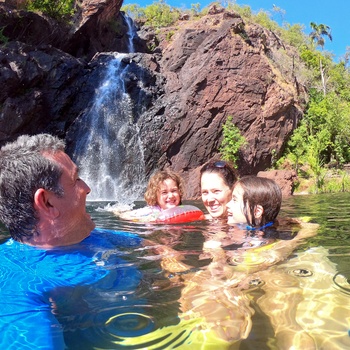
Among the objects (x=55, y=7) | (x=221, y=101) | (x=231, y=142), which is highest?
(x=55, y=7)

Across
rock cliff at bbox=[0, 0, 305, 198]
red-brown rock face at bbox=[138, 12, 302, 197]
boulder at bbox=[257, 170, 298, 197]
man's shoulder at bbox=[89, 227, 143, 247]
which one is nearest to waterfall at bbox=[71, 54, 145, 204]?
rock cliff at bbox=[0, 0, 305, 198]

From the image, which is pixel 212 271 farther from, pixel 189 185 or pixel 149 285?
pixel 189 185

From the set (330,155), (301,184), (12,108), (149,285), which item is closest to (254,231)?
(149,285)

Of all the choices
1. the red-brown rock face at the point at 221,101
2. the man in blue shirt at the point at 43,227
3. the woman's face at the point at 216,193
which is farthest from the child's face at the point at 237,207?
the red-brown rock face at the point at 221,101

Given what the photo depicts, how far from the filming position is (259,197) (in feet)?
12.0

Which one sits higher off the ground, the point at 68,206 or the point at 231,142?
the point at 231,142

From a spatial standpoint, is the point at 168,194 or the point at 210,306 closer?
the point at 210,306

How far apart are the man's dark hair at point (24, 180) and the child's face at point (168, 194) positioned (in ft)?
10.9

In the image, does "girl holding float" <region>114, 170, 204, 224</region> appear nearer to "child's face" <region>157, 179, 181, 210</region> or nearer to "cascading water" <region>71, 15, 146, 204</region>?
"child's face" <region>157, 179, 181, 210</region>

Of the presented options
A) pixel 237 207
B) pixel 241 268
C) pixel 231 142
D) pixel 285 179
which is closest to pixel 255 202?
pixel 237 207

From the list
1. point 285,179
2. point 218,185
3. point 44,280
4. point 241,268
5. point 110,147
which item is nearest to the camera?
point 44,280

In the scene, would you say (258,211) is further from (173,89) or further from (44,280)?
(173,89)

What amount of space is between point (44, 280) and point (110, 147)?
1616 cm

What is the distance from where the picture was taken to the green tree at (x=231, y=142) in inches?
715
